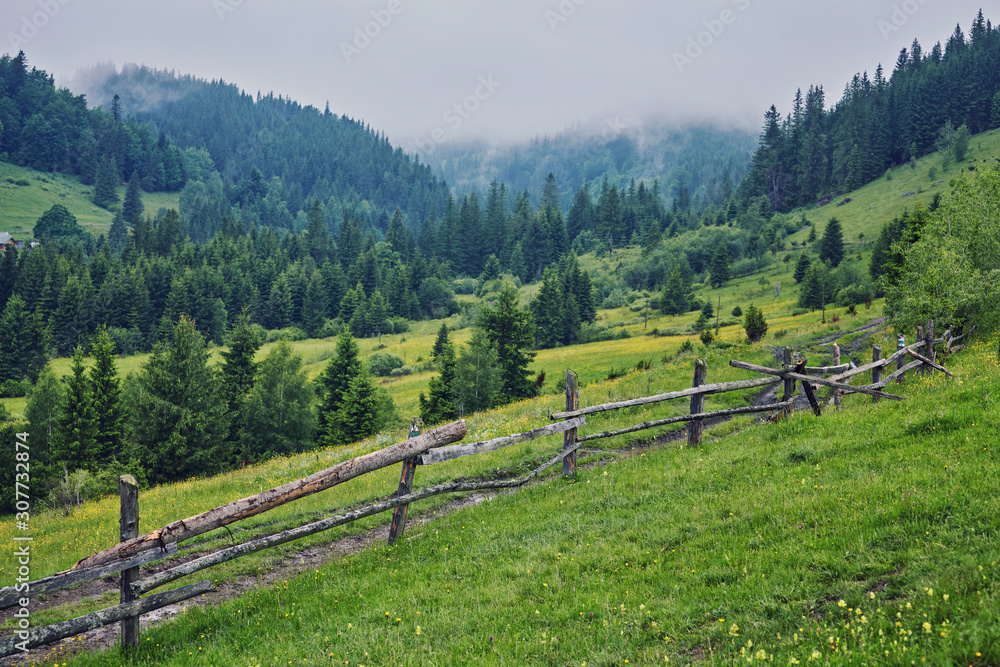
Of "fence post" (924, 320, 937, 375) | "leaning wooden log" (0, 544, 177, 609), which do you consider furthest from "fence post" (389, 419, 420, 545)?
"fence post" (924, 320, 937, 375)

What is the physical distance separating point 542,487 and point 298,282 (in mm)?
136811

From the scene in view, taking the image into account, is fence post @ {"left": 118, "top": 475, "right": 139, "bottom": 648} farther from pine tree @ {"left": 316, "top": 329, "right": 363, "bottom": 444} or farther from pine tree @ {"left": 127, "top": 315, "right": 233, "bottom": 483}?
pine tree @ {"left": 316, "top": 329, "right": 363, "bottom": 444}

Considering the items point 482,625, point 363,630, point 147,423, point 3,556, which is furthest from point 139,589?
point 147,423

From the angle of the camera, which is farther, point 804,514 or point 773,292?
point 773,292

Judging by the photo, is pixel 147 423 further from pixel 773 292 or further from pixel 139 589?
pixel 773 292

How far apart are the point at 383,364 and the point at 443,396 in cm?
4275

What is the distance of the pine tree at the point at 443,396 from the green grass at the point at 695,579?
34.5 meters

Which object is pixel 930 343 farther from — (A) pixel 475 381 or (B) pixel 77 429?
(B) pixel 77 429

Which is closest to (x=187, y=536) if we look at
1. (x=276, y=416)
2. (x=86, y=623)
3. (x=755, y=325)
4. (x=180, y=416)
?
(x=86, y=623)

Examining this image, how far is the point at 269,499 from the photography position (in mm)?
7934

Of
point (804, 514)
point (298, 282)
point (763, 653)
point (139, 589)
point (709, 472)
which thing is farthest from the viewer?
point (298, 282)

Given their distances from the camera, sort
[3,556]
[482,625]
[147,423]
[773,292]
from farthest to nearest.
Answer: [773,292], [147,423], [3,556], [482,625]

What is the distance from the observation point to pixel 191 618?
311 inches

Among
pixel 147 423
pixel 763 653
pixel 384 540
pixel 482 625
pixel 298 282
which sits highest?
pixel 298 282
